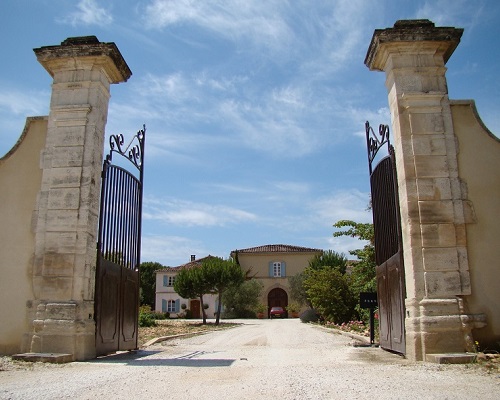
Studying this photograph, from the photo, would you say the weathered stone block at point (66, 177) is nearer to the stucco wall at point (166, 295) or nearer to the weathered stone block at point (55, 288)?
the weathered stone block at point (55, 288)

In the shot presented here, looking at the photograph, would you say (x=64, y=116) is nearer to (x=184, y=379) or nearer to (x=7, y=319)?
(x=7, y=319)

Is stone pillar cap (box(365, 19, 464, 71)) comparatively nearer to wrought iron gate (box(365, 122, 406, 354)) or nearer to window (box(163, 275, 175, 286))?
wrought iron gate (box(365, 122, 406, 354))

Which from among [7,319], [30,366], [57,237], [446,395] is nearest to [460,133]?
[446,395]

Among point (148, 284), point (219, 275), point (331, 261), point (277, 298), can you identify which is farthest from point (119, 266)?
point (148, 284)

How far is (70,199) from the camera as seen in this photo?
6973 millimetres

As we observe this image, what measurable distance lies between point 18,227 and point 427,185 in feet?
19.5

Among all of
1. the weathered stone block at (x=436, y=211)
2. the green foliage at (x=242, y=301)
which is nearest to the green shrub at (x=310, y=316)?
the green foliage at (x=242, y=301)

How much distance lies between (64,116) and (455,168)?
5836 mm

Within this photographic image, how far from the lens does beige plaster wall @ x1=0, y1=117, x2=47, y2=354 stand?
22.2 feet

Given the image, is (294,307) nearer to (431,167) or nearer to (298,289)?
(298,289)

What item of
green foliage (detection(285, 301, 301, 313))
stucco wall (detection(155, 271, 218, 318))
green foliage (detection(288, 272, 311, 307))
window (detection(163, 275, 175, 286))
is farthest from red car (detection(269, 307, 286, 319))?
window (detection(163, 275, 175, 286))

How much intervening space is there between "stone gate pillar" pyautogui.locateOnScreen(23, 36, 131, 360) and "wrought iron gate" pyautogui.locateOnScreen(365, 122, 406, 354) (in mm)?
4381

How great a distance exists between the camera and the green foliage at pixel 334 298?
744 inches

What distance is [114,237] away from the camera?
7633 mm
